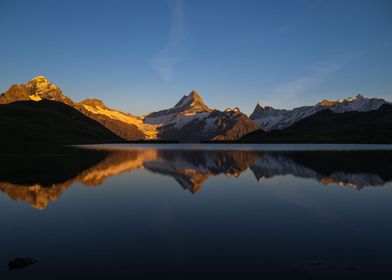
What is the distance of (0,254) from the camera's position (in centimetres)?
1902

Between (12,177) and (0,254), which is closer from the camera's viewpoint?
(0,254)

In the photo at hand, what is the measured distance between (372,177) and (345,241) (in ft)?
127

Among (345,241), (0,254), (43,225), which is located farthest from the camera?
(43,225)

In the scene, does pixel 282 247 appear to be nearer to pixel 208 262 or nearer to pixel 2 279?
pixel 208 262

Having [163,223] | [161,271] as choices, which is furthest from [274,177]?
[161,271]

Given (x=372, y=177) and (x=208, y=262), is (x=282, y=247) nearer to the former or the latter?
(x=208, y=262)

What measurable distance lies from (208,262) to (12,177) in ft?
147

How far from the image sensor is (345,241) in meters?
21.5

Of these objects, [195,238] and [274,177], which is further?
[274,177]

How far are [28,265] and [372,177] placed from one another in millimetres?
52168

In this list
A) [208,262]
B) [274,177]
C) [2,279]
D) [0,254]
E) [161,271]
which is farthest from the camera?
[274,177]

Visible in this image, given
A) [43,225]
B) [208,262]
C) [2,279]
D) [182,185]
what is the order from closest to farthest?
1. [2,279]
2. [208,262]
3. [43,225]
4. [182,185]

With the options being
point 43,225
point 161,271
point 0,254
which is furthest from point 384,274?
point 43,225

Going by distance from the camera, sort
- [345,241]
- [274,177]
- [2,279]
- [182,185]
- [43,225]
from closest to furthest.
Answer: [2,279]
[345,241]
[43,225]
[182,185]
[274,177]
